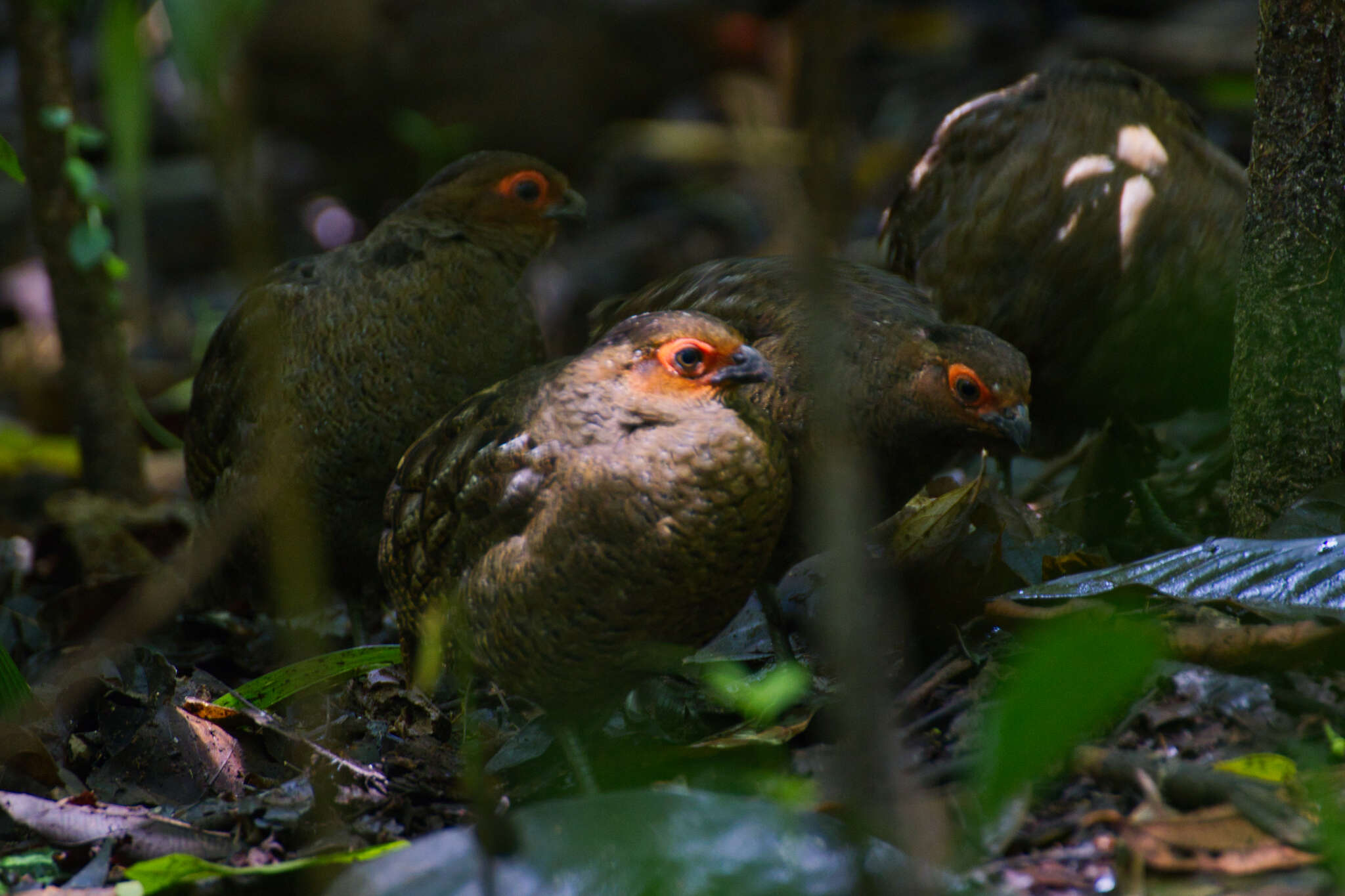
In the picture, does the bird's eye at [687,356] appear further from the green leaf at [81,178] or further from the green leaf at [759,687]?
the green leaf at [81,178]

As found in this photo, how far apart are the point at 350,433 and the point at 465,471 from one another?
79cm

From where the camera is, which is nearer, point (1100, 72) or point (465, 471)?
point (465, 471)

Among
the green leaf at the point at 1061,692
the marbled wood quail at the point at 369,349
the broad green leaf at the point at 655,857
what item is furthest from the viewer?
the marbled wood quail at the point at 369,349

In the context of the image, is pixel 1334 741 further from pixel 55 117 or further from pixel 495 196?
pixel 55 117

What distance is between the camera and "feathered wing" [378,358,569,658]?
297cm

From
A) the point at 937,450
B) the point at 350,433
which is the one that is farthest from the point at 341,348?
the point at 937,450

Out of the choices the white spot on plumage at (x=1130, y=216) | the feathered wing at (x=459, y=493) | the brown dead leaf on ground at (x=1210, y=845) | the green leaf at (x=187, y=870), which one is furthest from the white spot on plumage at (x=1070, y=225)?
the green leaf at (x=187, y=870)

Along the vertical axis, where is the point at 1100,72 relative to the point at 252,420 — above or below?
above

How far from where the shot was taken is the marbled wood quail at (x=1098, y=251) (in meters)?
3.93

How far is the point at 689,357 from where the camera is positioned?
291cm

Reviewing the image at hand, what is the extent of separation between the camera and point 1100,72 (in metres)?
4.30

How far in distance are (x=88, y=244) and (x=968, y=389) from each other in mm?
2928

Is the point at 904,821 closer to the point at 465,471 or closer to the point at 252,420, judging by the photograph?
the point at 465,471

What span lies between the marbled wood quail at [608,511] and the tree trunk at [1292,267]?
3.58 feet
